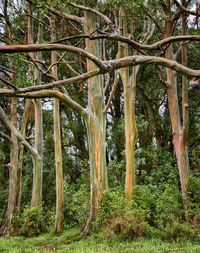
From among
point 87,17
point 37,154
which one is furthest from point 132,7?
point 37,154

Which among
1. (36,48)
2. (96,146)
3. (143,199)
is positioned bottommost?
(143,199)

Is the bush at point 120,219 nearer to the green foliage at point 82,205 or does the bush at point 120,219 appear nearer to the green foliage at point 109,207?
the green foliage at point 109,207

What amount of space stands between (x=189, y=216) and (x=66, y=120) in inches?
466

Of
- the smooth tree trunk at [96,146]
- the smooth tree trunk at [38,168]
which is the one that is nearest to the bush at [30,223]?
the smooth tree trunk at [38,168]

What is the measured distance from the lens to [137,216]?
6508 millimetres

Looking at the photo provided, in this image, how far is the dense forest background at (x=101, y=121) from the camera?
6465 millimetres

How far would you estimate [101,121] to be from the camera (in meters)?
8.49

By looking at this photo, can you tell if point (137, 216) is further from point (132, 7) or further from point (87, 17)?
point (87, 17)

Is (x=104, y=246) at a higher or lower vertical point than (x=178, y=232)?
lower

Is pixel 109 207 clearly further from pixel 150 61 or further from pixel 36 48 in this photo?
pixel 36 48

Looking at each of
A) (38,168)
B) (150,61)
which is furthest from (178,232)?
(38,168)

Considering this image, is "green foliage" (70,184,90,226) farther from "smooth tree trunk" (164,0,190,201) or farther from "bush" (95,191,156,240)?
"smooth tree trunk" (164,0,190,201)


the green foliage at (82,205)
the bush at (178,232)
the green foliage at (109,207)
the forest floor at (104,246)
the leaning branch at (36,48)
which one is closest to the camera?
the leaning branch at (36,48)

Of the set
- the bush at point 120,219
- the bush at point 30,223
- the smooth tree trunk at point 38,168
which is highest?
the smooth tree trunk at point 38,168
